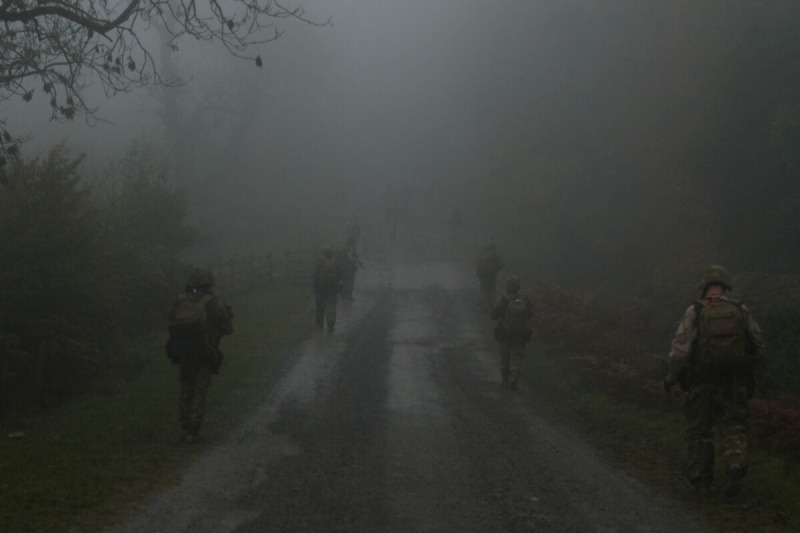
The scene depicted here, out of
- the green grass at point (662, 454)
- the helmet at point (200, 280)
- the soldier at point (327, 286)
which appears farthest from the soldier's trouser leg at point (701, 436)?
the soldier at point (327, 286)

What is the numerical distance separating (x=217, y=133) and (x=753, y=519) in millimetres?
52633

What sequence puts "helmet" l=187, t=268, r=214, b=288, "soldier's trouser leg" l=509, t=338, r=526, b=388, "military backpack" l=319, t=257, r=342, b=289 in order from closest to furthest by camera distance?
"helmet" l=187, t=268, r=214, b=288
"soldier's trouser leg" l=509, t=338, r=526, b=388
"military backpack" l=319, t=257, r=342, b=289

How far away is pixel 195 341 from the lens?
1068cm

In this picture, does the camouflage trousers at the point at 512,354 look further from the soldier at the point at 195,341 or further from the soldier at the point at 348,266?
the soldier at the point at 348,266

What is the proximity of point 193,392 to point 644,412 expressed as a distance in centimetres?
633

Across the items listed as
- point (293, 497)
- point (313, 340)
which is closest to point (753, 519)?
point (293, 497)

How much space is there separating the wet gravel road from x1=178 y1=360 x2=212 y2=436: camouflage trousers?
0.51 metres

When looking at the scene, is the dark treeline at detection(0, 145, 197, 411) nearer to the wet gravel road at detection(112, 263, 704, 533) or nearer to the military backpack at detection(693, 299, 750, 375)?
the wet gravel road at detection(112, 263, 704, 533)

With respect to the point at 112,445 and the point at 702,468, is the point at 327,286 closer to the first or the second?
the point at 112,445

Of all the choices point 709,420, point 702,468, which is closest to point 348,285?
point 709,420

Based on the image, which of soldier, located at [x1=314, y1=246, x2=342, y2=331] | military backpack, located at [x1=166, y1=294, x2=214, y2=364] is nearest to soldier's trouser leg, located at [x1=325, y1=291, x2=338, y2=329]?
soldier, located at [x1=314, y1=246, x2=342, y2=331]

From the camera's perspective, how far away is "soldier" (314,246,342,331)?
21250mm

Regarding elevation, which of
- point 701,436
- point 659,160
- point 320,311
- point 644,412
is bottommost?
point 644,412

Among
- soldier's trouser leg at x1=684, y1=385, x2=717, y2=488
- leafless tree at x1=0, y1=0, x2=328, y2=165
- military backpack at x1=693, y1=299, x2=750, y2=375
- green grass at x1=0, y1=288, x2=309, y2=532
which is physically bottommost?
green grass at x1=0, y1=288, x2=309, y2=532
